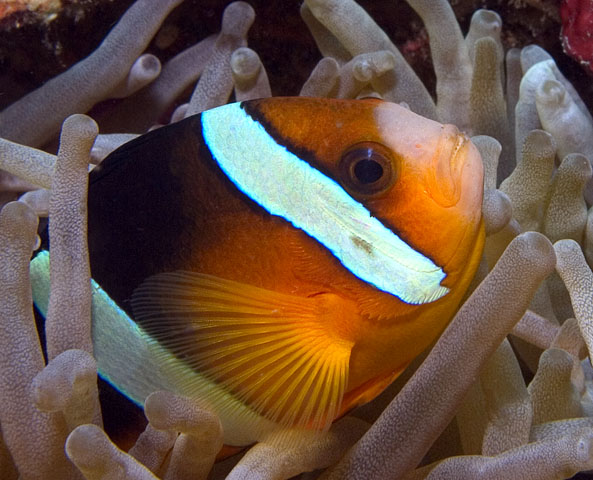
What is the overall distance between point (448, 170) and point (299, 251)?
20 centimetres

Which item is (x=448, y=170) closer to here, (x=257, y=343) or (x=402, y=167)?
(x=402, y=167)

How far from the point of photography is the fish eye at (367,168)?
79 centimetres

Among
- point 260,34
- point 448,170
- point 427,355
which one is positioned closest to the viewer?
point 448,170

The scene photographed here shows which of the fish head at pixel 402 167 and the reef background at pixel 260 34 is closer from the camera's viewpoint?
the fish head at pixel 402 167

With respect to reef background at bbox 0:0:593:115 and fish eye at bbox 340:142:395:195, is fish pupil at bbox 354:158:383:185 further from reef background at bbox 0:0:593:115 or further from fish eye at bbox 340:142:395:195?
reef background at bbox 0:0:593:115

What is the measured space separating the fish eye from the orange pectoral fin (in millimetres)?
150

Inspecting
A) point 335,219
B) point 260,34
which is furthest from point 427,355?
point 260,34

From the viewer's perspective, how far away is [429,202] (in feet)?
2.58

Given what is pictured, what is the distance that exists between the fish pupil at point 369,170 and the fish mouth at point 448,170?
0.21 ft

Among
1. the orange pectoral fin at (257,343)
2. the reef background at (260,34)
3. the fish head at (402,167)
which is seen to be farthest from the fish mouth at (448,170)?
the reef background at (260,34)

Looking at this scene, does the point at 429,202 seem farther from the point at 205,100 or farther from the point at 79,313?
the point at 205,100

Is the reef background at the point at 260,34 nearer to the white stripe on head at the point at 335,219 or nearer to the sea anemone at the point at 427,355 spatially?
the sea anemone at the point at 427,355

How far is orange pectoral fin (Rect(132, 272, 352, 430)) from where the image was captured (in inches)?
31.1

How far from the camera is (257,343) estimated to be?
31.1 inches
